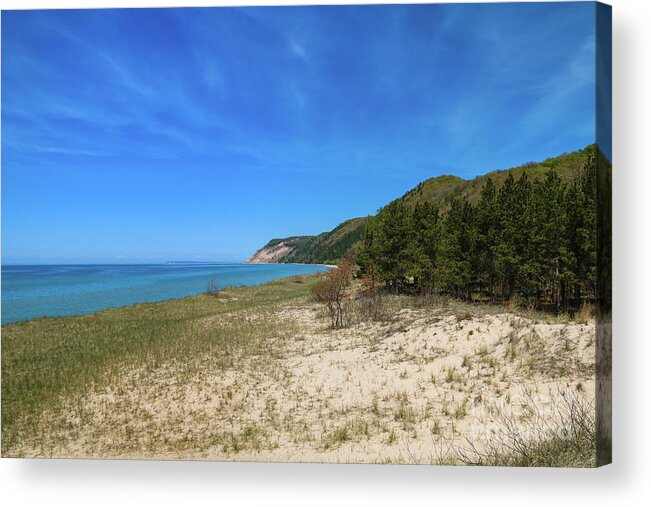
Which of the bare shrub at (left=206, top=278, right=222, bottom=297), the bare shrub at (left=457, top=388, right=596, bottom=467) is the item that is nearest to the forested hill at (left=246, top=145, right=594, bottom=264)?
the bare shrub at (left=457, top=388, right=596, bottom=467)

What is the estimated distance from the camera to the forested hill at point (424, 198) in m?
5.01

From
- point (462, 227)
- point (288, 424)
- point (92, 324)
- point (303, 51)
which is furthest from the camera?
point (462, 227)

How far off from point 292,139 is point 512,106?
8.55 ft

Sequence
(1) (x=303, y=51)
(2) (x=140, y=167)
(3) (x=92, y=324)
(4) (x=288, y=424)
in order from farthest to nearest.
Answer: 1. (3) (x=92, y=324)
2. (2) (x=140, y=167)
3. (1) (x=303, y=51)
4. (4) (x=288, y=424)

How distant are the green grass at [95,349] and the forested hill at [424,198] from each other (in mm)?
1672

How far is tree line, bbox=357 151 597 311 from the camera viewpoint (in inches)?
181

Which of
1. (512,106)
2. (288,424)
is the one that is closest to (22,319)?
(288,424)

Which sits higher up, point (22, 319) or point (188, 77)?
point (188, 77)

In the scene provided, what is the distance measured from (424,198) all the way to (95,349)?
6.92 m

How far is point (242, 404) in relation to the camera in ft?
14.2

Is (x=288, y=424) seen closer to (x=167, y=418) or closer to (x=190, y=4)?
(x=167, y=418)

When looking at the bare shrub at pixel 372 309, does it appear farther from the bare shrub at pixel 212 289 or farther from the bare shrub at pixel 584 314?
the bare shrub at pixel 212 289

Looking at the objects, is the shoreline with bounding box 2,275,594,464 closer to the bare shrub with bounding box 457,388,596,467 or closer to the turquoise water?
the bare shrub with bounding box 457,388,596,467

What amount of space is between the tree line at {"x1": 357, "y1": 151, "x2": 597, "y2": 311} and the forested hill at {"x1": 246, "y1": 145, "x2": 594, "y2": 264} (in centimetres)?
18
